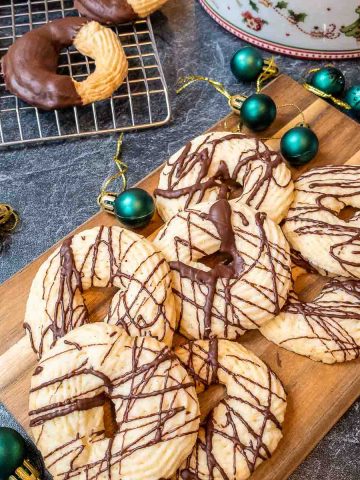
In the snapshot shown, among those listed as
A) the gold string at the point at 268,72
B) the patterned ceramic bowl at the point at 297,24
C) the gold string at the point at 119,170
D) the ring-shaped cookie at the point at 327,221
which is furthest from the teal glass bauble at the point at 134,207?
the patterned ceramic bowl at the point at 297,24

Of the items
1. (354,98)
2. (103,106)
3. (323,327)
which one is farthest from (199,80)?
(323,327)

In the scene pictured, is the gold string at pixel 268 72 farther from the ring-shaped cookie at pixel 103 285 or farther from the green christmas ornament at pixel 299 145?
the ring-shaped cookie at pixel 103 285

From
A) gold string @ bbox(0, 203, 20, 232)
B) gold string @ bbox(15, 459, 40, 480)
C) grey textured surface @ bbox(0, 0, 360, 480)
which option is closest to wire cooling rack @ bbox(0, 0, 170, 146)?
grey textured surface @ bbox(0, 0, 360, 480)

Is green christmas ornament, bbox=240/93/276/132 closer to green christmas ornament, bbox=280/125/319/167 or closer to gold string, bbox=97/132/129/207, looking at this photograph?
green christmas ornament, bbox=280/125/319/167

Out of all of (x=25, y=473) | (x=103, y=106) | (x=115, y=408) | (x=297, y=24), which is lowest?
(x=25, y=473)

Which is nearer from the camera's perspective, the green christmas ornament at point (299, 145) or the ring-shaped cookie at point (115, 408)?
the ring-shaped cookie at point (115, 408)

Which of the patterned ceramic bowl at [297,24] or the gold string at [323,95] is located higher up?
the patterned ceramic bowl at [297,24]

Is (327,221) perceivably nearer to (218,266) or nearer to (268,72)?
(218,266)
